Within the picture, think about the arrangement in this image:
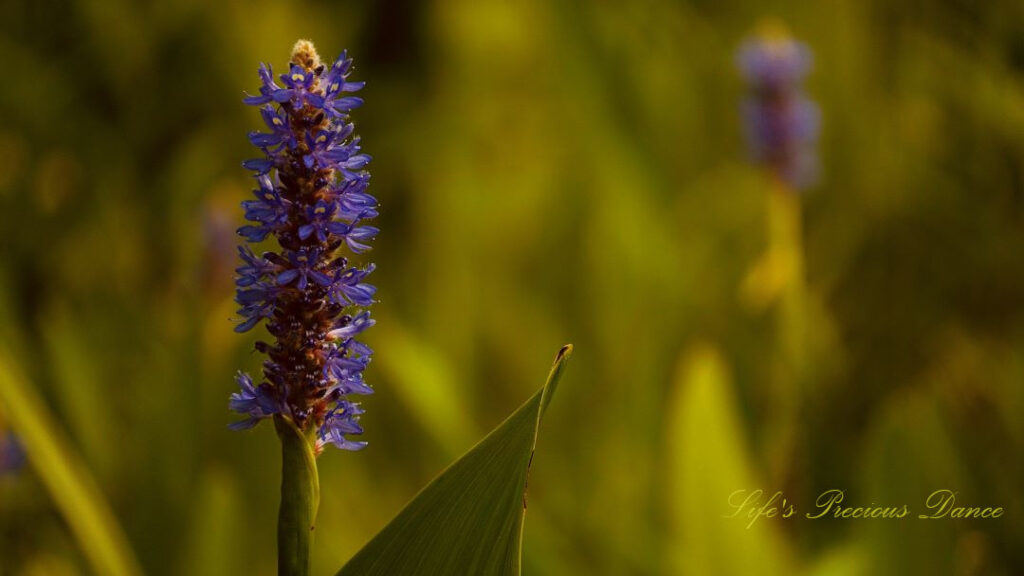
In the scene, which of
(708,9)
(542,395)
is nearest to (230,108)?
(708,9)

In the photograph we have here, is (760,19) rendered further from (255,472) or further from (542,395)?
(542,395)

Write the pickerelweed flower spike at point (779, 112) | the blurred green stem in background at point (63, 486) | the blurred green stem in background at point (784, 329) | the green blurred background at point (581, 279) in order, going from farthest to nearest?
the pickerelweed flower spike at point (779, 112) < the blurred green stem in background at point (784, 329) < the green blurred background at point (581, 279) < the blurred green stem in background at point (63, 486)

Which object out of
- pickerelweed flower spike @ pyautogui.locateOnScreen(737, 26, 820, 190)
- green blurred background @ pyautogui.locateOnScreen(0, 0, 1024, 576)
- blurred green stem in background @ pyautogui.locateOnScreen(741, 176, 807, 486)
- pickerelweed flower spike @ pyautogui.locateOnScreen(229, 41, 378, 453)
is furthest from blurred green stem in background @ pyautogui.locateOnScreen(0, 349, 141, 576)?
pickerelweed flower spike @ pyautogui.locateOnScreen(737, 26, 820, 190)

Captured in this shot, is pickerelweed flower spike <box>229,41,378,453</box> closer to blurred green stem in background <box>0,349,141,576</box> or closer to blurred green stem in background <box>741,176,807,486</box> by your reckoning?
blurred green stem in background <box>0,349,141,576</box>

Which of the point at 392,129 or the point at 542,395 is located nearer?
the point at 542,395

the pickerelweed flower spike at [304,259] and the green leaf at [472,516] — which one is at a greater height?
the pickerelweed flower spike at [304,259]

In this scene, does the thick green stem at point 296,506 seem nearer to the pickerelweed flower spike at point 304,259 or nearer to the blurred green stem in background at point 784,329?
the pickerelweed flower spike at point 304,259

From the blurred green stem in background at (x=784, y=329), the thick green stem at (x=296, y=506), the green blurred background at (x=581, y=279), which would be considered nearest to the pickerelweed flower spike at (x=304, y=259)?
the thick green stem at (x=296, y=506)
